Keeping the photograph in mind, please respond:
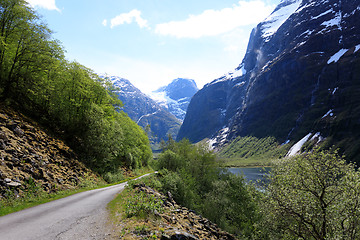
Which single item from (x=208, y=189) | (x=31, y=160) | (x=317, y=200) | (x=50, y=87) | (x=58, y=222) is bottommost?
(x=208, y=189)

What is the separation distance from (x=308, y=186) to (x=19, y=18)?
41.4m

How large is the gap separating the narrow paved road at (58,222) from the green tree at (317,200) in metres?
19.4

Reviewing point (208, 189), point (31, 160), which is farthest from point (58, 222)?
point (208, 189)

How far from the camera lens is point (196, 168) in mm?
58844

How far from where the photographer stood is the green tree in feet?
63.4

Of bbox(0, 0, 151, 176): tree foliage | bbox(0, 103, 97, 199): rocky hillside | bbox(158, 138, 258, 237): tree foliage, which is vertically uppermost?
bbox(0, 0, 151, 176): tree foliage

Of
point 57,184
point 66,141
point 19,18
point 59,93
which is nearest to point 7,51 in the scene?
point 19,18

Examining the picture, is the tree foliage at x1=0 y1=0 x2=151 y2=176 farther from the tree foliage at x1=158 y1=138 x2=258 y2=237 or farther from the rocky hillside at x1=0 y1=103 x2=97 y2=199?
the tree foliage at x1=158 y1=138 x2=258 y2=237

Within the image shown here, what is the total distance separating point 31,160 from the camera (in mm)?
20797

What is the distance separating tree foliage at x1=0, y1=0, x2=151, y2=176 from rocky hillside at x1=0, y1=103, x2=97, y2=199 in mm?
4027

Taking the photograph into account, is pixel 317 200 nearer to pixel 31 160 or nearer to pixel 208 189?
pixel 31 160

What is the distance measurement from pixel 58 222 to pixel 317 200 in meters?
25.1

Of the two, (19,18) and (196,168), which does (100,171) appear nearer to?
(19,18)

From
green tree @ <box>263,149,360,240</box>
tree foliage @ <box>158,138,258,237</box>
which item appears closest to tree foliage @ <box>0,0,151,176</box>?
tree foliage @ <box>158,138,258,237</box>
